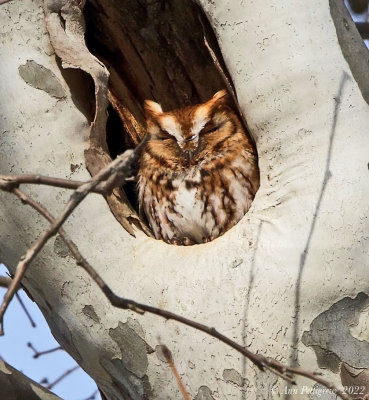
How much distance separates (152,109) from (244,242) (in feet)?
4.22

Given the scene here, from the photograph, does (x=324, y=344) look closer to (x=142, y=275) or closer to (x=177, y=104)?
(x=142, y=275)

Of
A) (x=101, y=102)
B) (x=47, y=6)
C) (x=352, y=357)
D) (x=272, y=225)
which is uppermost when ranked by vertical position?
(x=47, y=6)

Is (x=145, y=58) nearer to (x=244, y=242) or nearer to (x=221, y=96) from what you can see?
(x=221, y=96)

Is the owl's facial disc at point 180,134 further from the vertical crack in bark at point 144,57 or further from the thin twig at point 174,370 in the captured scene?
the thin twig at point 174,370

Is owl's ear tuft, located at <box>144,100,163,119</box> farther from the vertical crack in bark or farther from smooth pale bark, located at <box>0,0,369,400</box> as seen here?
smooth pale bark, located at <box>0,0,369,400</box>

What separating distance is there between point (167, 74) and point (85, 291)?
1476 mm

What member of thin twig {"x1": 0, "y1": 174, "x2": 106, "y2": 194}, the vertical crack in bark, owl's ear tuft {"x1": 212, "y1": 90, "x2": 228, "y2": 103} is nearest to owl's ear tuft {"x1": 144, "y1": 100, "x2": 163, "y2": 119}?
the vertical crack in bark

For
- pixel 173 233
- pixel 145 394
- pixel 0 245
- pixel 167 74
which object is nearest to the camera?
pixel 145 394

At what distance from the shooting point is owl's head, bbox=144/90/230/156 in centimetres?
357

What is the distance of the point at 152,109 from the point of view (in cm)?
369

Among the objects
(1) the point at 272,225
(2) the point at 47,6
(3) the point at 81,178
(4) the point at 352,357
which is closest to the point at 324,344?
(4) the point at 352,357

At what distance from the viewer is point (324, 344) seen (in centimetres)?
233

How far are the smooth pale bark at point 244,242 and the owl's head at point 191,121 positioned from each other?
773 mm

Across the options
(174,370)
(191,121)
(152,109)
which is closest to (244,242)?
(174,370)
